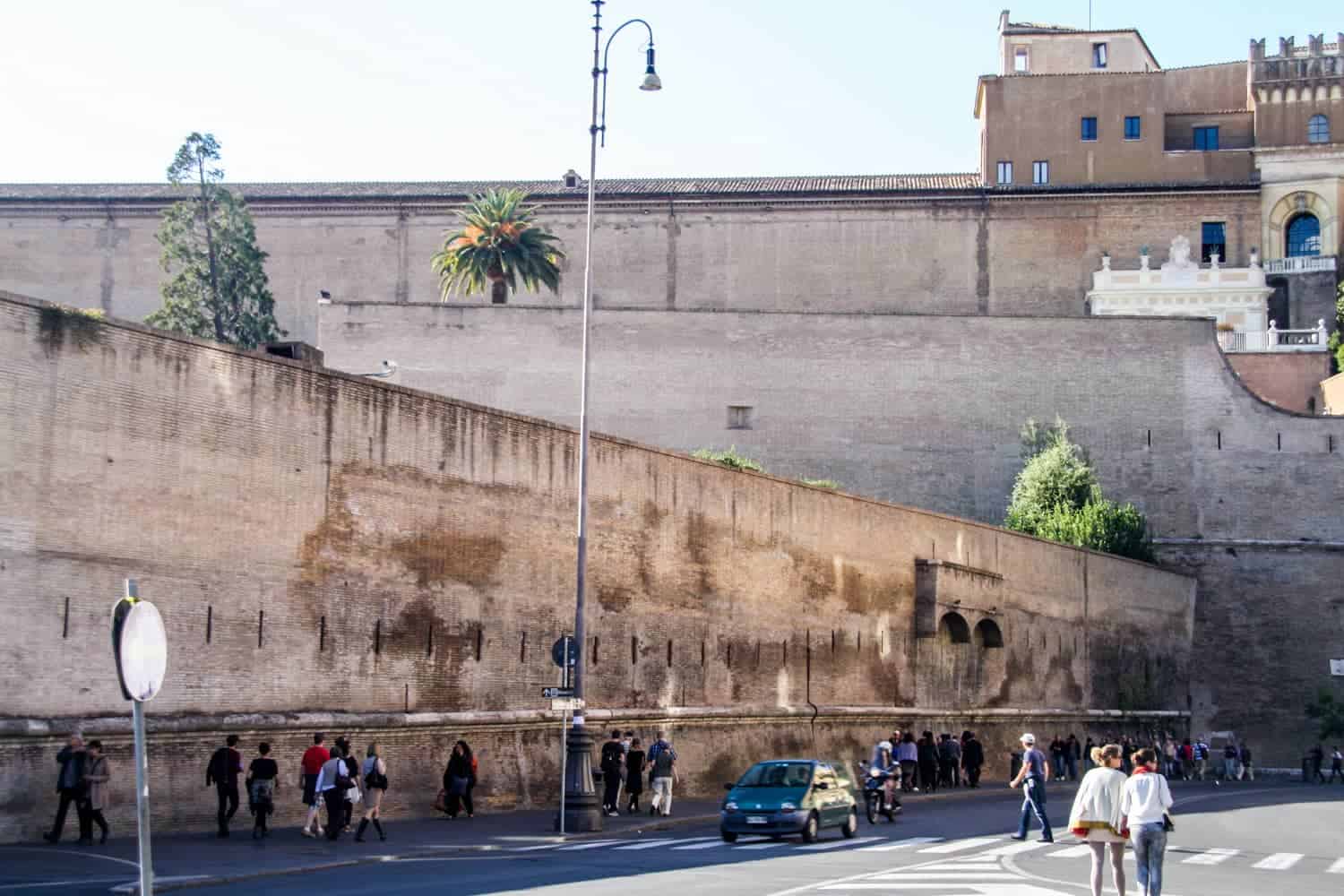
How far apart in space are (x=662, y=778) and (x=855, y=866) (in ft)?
30.2

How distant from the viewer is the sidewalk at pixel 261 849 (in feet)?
58.7

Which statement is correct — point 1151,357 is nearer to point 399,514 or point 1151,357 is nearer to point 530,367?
point 530,367

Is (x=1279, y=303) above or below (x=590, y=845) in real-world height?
above

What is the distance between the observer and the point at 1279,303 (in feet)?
237

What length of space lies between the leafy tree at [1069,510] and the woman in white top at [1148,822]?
1608 inches

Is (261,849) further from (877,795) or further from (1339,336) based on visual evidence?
(1339,336)

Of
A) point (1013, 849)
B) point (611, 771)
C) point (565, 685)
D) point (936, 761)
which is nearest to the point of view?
point (1013, 849)

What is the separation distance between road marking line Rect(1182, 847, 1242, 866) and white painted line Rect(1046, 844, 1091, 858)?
118cm

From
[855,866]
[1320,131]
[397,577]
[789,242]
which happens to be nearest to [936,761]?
[397,577]

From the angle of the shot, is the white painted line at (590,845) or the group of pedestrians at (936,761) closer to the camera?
the white painted line at (590,845)

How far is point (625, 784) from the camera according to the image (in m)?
30.5

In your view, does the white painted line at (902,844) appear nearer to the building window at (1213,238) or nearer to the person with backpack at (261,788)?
the person with backpack at (261,788)

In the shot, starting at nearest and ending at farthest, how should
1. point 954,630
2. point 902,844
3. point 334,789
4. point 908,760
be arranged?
point 334,789, point 902,844, point 908,760, point 954,630

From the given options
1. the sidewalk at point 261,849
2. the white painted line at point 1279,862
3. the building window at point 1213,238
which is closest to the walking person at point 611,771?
the sidewalk at point 261,849
